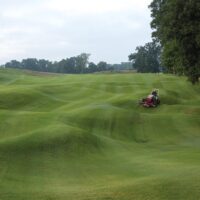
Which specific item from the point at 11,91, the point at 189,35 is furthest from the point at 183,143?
the point at 11,91

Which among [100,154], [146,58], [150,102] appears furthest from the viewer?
[146,58]

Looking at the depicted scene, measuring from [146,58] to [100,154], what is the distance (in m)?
125

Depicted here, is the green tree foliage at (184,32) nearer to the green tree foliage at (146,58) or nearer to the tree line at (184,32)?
the tree line at (184,32)

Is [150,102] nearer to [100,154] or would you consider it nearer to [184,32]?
[184,32]

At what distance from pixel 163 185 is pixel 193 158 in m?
5.90

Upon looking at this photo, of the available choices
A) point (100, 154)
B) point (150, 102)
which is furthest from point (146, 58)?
point (100, 154)

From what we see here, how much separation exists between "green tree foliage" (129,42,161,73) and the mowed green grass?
4145 inches

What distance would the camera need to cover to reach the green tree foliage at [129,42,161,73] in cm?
14450

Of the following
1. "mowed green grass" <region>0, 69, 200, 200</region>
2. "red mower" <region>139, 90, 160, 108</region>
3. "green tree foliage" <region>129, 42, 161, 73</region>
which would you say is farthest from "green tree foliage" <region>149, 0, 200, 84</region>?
"green tree foliage" <region>129, 42, 161, 73</region>

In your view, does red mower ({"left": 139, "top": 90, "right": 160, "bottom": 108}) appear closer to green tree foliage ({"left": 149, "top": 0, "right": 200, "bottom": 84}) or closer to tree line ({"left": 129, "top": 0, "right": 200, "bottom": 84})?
tree line ({"left": 129, "top": 0, "right": 200, "bottom": 84})

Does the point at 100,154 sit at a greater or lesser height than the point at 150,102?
lesser

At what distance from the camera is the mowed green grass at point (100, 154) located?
1322 cm

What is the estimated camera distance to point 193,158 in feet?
61.4

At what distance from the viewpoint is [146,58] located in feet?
474
